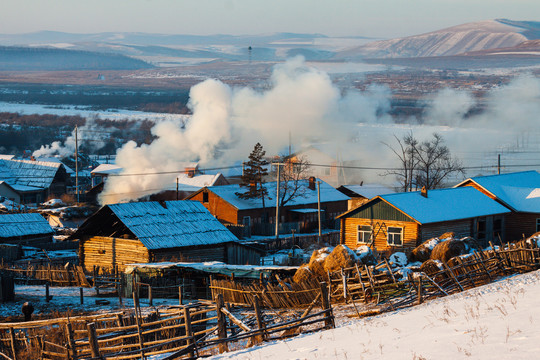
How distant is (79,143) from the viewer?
521 ft

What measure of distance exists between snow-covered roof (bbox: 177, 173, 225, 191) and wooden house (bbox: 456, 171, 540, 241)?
31022 mm

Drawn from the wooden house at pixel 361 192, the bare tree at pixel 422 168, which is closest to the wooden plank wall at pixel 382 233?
the bare tree at pixel 422 168

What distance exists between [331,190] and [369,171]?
29110mm

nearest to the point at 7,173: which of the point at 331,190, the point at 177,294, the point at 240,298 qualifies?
the point at 331,190

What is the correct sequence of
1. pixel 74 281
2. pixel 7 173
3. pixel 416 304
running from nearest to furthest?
pixel 416 304, pixel 74 281, pixel 7 173

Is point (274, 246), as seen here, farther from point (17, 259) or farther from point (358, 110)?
point (358, 110)

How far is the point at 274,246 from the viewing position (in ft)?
161

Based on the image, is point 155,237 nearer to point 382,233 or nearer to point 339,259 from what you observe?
point 382,233

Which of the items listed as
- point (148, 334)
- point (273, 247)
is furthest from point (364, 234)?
point (148, 334)

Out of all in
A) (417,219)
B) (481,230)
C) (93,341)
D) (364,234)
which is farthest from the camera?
(481,230)

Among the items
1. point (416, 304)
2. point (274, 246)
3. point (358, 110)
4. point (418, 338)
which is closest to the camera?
point (418, 338)

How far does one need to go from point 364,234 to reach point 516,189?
1106cm

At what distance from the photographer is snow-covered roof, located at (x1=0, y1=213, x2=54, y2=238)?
46844mm

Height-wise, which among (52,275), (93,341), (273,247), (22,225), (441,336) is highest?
(441,336)
